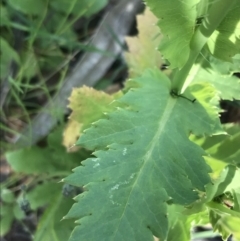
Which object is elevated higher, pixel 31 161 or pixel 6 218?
pixel 31 161

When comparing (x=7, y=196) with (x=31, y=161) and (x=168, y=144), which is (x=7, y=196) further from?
(x=168, y=144)

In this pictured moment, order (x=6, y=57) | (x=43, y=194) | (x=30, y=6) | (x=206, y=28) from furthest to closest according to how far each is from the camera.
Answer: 1. (x=6, y=57)
2. (x=30, y=6)
3. (x=43, y=194)
4. (x=206, y=28)

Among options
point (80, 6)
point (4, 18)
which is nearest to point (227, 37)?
point (80, 6)

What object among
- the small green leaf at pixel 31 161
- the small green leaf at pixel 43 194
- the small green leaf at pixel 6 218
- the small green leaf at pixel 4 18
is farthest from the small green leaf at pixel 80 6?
the small green leaf at pixel 6 218

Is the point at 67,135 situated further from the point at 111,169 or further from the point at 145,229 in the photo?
the point at 145,229

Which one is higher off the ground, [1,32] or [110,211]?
[110,211]

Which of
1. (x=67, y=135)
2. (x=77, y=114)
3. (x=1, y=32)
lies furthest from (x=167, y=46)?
(x=1, y=32)

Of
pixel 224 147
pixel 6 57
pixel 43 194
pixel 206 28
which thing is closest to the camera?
pixel 206 28
